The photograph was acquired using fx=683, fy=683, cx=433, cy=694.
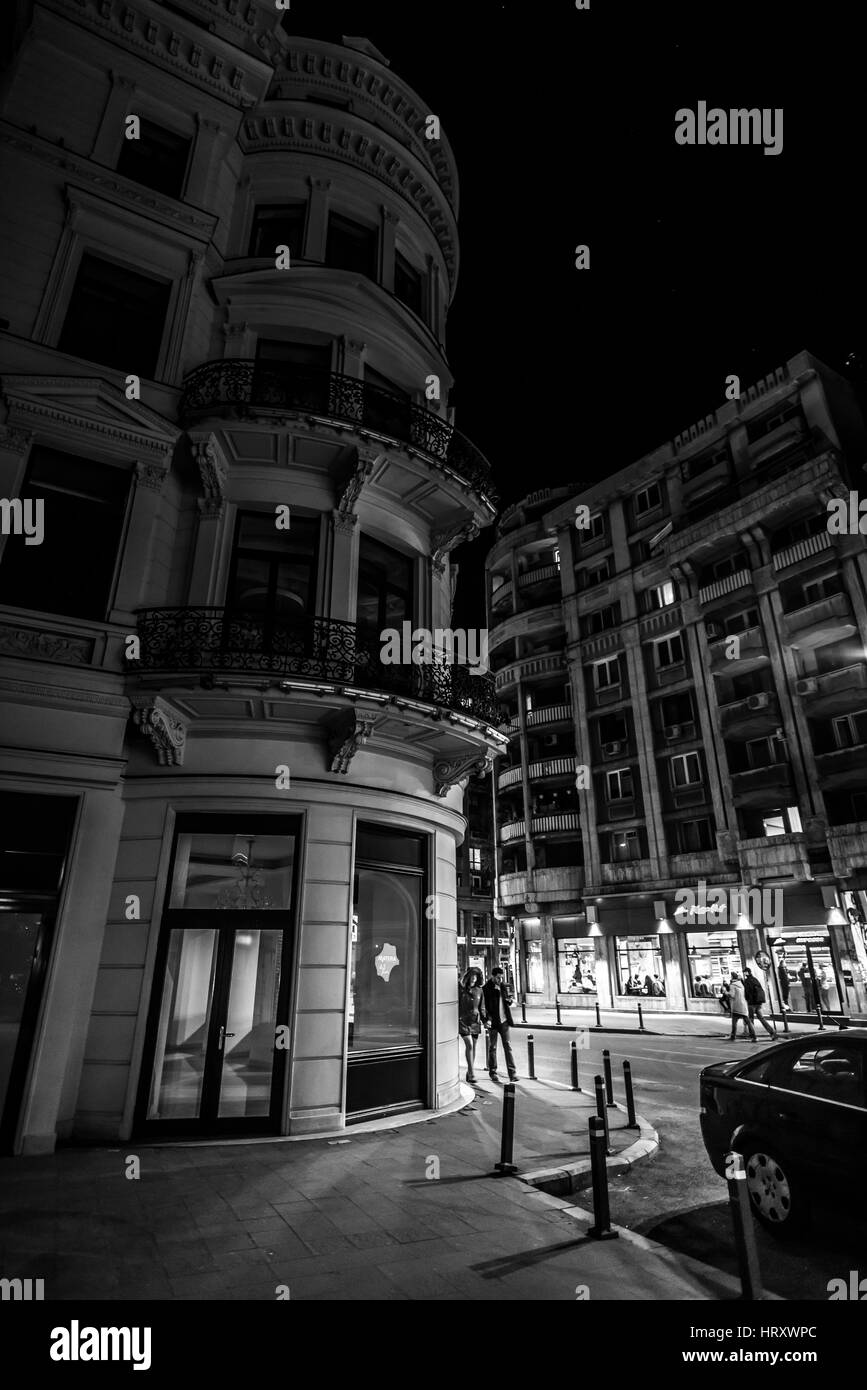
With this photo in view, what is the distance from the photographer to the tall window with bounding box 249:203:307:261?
14.4m

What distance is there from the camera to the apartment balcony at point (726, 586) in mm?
32938

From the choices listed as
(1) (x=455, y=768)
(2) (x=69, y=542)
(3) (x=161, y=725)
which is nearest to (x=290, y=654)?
(3) (x=161, y=725)

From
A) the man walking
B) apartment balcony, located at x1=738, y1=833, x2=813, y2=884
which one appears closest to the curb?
the man walking

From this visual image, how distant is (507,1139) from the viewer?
25.1 feet

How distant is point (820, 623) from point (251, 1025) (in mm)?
28729

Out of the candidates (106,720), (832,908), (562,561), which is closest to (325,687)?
(106,720)

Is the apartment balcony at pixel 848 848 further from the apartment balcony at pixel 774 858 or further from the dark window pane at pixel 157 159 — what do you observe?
the dark window pane at pixel 157 159

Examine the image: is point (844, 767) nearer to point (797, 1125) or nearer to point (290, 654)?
point (797, 1125)

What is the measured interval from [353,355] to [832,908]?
26.9m

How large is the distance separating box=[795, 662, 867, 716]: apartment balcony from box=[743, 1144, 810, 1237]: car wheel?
1044 inches

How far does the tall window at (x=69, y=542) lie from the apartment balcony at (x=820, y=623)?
28.3m

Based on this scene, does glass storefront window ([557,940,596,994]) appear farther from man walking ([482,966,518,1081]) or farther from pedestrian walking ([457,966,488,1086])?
man walking ([482,966,518,1081])

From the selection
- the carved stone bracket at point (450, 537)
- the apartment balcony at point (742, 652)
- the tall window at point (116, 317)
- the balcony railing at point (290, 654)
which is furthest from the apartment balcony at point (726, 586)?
the tall window at point (116, 317)

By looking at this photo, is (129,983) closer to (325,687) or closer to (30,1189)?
(30,1189)
